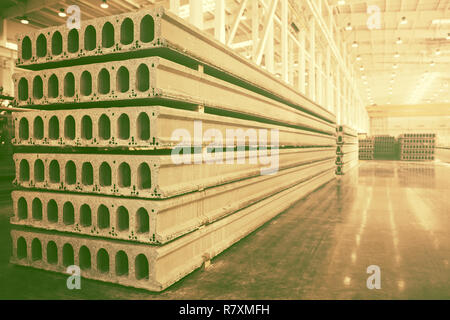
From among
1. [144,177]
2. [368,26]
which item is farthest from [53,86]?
[368,26]

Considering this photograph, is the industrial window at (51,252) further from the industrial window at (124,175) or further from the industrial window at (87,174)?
the industrial window at (124,175)

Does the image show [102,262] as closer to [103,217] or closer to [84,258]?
[84,258]

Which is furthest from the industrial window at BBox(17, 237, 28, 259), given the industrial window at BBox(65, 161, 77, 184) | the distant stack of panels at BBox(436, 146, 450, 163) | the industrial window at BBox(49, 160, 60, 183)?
the distant stack of panels at BBox(436, 146, 450, 163)

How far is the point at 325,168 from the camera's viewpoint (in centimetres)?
882

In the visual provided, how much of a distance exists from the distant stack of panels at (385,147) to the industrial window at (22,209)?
2509cm

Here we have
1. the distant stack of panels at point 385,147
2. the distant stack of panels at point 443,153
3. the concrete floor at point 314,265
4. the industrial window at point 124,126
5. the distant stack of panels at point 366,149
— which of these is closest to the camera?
the concrete floor at point 314,265

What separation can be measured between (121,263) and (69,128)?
1114mm

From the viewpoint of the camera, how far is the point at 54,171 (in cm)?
258

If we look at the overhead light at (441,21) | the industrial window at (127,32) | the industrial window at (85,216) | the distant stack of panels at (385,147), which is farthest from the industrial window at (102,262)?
the distant stack of panels at (385,147)

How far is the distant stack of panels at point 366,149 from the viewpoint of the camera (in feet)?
71.6

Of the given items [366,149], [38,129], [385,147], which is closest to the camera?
[38,129]

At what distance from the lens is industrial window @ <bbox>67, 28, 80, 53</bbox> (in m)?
2.49
